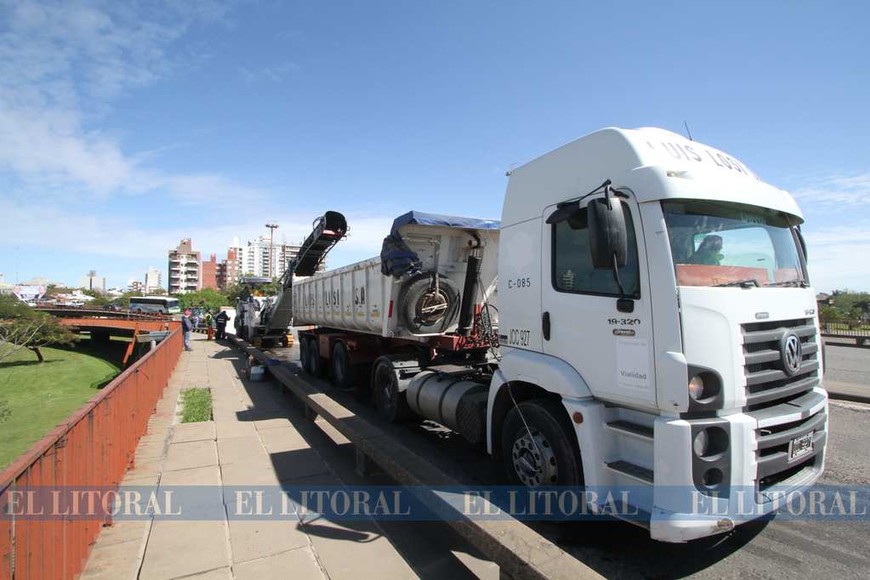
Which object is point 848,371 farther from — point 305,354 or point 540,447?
point 305,354

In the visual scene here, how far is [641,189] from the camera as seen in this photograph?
3000 millimetres

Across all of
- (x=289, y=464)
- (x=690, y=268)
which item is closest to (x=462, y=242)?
(x=289, y=464)

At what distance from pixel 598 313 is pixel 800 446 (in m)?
1.59

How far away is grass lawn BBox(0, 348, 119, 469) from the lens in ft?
46.4

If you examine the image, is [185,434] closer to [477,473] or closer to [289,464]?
[289,464]

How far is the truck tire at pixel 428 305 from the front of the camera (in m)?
6.78

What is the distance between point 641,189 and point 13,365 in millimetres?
40014

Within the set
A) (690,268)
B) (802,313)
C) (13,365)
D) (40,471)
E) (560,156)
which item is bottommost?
(13,365)

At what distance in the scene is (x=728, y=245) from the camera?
310 cm

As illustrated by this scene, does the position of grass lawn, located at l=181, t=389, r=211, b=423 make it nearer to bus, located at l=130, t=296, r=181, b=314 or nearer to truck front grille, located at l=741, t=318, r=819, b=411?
truck front grille, located at l=741, t=318, r=819, b=411

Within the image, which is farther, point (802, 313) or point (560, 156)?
point (560, 156)

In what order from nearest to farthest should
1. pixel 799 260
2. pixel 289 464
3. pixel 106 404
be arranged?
pixel 799 260 → pixel 106 404 → pixel 289 464

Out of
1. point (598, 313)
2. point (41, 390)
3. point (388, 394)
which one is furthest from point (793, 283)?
point (41, 390)

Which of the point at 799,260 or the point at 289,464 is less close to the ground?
the point at 799,260
